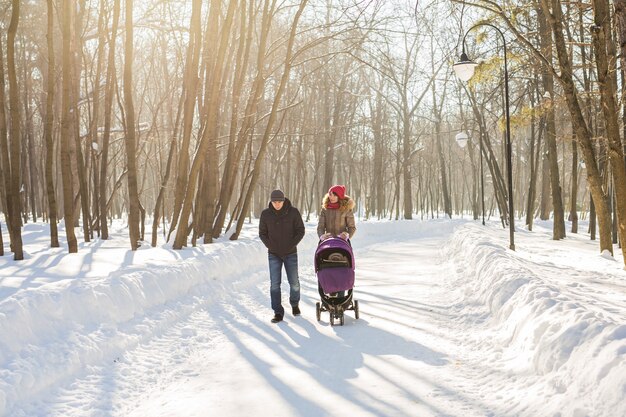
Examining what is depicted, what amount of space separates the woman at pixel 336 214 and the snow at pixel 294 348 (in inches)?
54.4

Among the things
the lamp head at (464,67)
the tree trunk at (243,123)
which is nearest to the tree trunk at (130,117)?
the tree trunk at (243,123)

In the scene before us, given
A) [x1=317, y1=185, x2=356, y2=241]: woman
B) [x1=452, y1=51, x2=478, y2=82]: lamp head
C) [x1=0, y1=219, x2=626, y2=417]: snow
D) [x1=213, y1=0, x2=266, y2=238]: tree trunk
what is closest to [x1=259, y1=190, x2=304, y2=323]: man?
[x1=317, y1=185, x2=356, y2=241]: woman

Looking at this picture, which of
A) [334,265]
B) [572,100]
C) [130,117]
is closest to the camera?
[334,265]

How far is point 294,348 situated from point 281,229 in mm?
2261

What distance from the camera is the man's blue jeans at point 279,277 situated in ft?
26.9

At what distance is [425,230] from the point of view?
35375mm

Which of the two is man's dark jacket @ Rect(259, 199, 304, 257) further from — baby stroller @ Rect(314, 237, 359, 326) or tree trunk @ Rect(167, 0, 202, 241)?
tree trunk @ Rect(167, 0, 202, 241)

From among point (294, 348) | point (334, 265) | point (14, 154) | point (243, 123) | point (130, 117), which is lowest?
point (294, 348)

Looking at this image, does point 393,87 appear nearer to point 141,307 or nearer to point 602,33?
point 602,33

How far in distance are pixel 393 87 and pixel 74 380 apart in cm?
3973

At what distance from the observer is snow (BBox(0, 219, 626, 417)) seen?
181 inches

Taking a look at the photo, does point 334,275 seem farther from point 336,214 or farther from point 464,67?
point 464,67

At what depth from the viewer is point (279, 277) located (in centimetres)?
834

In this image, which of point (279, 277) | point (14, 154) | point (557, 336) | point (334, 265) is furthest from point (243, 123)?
point (557, 336)
